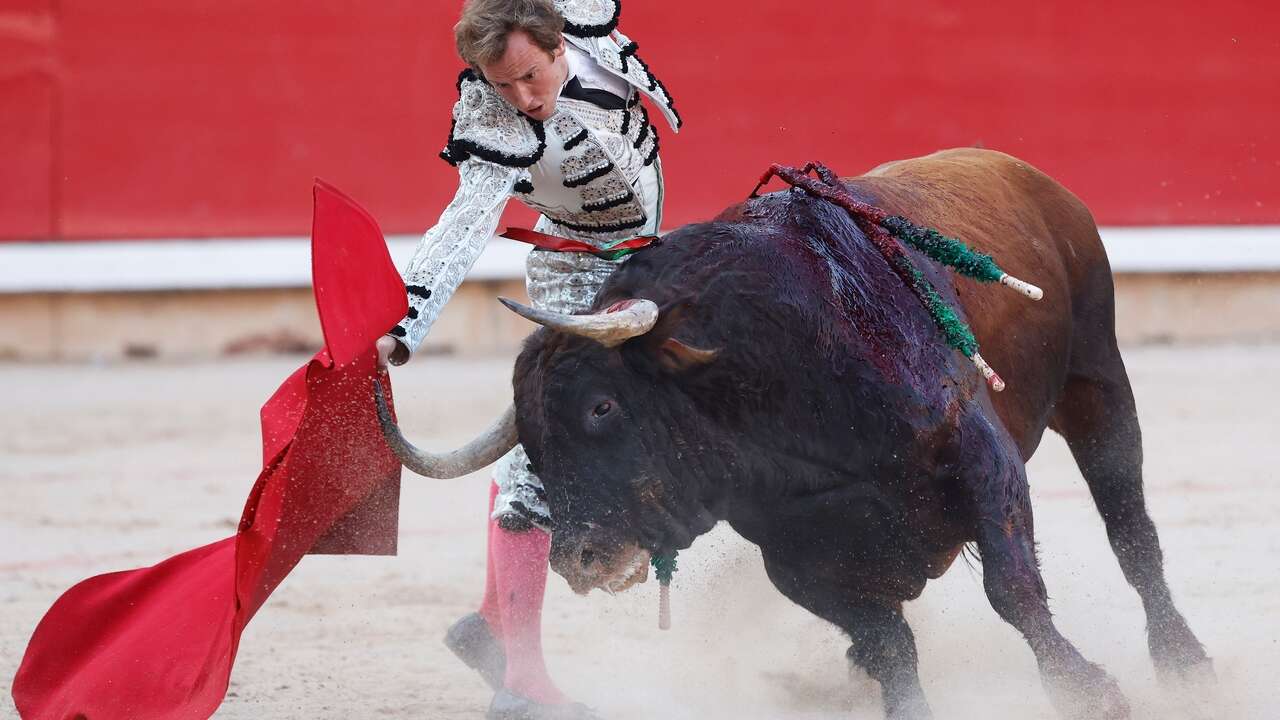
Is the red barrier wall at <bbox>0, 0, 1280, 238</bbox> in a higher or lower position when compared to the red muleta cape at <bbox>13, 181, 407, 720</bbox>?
lower

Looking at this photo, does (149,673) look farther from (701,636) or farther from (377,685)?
(701,636)

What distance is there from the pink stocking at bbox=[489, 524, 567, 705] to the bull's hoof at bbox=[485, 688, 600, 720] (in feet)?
0.11

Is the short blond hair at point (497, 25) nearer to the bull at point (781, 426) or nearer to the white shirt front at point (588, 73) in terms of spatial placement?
the white shirt front at point (588, 73)

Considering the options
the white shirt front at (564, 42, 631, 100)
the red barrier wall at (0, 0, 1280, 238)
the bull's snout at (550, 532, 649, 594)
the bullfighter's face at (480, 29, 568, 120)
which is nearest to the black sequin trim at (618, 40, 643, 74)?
the white shirt front at (564, 42, 631, 100)

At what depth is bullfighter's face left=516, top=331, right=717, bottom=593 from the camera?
2129mm

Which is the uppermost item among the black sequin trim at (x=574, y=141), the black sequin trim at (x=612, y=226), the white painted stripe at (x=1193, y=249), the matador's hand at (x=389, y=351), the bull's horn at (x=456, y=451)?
the black sequin trim at (x=574, y=141)

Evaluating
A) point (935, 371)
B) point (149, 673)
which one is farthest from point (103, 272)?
point (935, 371)

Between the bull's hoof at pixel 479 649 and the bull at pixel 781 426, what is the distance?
570mm

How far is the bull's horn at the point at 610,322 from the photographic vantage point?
2.01 m

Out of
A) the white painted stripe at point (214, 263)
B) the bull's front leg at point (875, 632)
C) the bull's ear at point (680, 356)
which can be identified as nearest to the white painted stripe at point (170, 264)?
the white painted stripe at point (214, 263)

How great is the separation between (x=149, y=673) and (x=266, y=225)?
16.2 ft

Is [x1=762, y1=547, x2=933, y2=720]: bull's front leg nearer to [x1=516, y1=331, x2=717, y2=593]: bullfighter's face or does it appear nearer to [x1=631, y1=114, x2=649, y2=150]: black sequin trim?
[x1=516, y1=331, x2=717, y2=593]: bullfighter's face

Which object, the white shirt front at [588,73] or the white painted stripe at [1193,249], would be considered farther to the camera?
the white painted stripe at [1193,249]

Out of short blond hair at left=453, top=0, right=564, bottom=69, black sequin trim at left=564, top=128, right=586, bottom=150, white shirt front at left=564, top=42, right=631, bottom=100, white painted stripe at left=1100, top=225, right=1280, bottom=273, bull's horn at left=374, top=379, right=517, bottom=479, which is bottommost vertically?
white painted stripe at left=1100, top=225, right=1280, bottom=273
